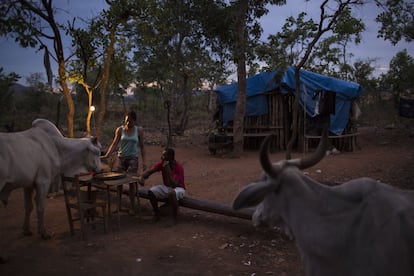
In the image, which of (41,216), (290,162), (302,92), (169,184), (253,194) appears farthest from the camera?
(302,92)

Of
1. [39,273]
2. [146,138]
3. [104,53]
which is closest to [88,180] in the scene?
[39,273]

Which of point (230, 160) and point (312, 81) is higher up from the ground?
point (312, 81)

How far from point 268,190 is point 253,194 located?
0.33 ft

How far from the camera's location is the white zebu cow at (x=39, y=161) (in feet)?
14.5

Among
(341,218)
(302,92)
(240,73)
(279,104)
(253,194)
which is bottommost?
(341,218)

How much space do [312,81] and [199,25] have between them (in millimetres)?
4059

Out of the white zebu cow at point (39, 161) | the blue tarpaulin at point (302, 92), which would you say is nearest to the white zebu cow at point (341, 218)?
the white zebu cow at point (39, 161)

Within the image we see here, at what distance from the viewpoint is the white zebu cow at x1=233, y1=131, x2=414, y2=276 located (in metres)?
1.79

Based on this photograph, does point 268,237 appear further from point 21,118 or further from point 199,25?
point 21,118

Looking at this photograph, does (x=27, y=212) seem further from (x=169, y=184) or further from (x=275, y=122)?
(x=275, y=122)

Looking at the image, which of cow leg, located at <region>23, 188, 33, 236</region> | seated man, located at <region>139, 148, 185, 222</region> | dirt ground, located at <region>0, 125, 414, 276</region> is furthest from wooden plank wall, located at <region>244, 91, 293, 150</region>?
cow leg, located at <region>23, 188, 33, 236</region>

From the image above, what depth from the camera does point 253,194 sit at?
204 centimetres

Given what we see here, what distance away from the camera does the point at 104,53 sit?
25.3 ft

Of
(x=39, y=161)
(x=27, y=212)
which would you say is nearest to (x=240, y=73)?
(x=39, y=161)
